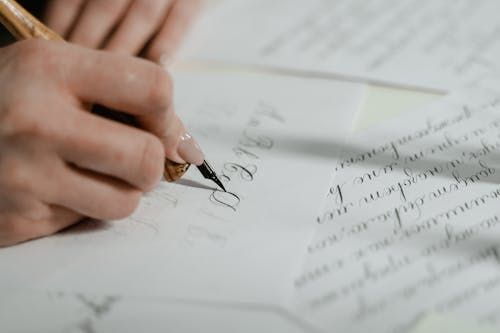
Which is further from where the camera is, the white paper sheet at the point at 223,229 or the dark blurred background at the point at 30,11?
the dark blurred background at the point at 30,11

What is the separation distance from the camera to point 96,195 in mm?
→ 521

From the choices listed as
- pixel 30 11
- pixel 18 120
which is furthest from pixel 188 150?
pixel 30 11

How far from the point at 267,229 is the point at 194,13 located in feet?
1.22

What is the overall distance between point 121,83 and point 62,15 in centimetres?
29

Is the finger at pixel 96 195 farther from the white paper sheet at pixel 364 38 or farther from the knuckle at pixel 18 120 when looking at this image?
the white paper sheet at pixel 364 38

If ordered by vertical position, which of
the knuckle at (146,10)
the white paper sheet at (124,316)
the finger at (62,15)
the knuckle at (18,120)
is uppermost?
the knuckle at (146,10)

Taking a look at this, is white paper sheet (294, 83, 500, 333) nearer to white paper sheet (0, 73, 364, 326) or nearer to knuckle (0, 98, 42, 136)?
white paper sheet (0, 73, 364, 326)

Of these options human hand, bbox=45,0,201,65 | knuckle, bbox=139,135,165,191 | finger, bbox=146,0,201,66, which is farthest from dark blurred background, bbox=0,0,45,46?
knuckle, bbox=139,135,165,191

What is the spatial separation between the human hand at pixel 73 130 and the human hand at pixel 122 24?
210 millimetres

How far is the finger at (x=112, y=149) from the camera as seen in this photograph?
1.62ft

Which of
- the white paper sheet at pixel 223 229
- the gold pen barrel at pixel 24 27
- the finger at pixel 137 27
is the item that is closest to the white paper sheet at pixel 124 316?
the white paper sheet at pixel 223 229

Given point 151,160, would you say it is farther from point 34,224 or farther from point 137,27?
point 137,27

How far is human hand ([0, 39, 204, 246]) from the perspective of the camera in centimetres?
49

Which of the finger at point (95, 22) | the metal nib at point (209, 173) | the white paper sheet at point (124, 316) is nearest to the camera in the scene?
the white paper sheet at point (124, 316)
